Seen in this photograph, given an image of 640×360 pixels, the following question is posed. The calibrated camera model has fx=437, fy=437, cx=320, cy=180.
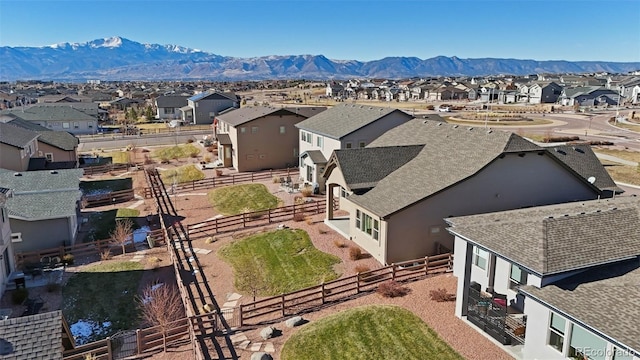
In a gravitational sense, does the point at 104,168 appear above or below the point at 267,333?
above

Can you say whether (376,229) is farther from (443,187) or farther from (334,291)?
(334,291)

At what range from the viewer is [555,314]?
45.3ft

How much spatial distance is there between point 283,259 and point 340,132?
16580 mm

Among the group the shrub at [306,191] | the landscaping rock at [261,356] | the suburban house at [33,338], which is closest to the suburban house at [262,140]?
the shrub at [306,191]

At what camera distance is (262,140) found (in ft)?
165

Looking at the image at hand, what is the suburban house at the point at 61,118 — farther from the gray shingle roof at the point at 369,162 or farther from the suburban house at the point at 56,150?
the gray shingle roof at the point at 369,162

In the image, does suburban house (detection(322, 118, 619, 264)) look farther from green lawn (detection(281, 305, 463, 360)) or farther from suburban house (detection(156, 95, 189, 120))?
Answer: suburban house (detection(156, 95, 189, 120))

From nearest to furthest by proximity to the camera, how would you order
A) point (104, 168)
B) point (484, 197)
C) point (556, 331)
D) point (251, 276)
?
1. point (556, 331)
2. point (251, 276)
3. point (484, 197)
4. point (104, 168)

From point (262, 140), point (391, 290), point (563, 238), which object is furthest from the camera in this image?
point (262, 140)

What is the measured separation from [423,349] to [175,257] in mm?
16467

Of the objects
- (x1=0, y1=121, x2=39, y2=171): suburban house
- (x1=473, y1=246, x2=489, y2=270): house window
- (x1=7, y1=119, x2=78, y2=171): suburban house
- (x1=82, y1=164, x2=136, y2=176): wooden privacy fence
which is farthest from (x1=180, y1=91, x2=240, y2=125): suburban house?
(x1=473, y1=246, x2=489, y2=270): house window

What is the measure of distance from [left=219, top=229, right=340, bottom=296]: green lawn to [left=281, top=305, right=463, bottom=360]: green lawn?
4778 mm

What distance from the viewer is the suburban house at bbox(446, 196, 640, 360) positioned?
12.8 metres

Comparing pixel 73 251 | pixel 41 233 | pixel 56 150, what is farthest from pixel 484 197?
pixel 56 150
